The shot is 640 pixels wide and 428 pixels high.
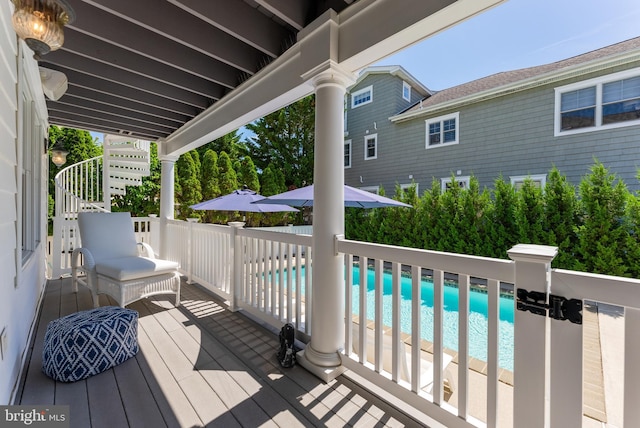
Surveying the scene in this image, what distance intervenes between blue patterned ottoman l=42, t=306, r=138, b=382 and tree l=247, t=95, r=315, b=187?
10258 mm

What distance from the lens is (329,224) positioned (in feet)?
7.67

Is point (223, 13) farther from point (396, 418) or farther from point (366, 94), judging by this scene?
point (366, 94)

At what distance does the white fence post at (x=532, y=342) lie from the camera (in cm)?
127

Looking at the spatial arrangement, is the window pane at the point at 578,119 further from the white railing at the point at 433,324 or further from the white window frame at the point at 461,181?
the white railing at the point at 433,324

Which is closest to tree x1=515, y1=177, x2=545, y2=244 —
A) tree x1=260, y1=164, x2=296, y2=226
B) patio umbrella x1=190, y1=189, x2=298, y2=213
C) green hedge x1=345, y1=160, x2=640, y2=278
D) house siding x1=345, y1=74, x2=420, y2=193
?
green hedge x1=345, y1=160, x2=640, y2=278

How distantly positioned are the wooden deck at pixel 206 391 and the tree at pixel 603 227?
18.3ft

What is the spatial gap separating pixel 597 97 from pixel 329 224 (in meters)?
8.03

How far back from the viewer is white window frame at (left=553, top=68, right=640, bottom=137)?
615 centimetres

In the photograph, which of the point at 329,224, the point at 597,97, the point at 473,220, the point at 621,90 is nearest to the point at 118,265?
the point at 329,224

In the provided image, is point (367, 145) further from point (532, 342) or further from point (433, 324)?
point (532, 342)

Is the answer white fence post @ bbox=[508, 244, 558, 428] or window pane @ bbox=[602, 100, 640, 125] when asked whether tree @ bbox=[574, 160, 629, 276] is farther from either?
white fence post @ bbox=[508, 244, 558, 428]

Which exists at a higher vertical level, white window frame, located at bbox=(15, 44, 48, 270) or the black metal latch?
white window frame, located at bbox=(15, 44, 48, 270)

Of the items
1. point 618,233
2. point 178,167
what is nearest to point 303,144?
point 178,167

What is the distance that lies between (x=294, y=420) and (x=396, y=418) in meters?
0.65
